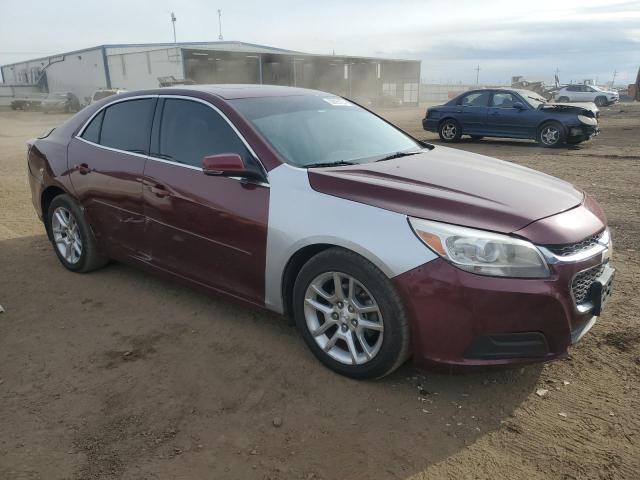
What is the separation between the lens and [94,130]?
14.5 feet

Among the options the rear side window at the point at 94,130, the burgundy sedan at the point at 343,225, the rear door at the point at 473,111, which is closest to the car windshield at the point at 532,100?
the rear door at the point at 473,111

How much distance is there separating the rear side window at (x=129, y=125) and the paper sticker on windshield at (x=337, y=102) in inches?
53.3

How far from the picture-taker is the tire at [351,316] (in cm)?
269

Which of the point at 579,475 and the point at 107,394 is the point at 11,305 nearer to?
the point at 107,394

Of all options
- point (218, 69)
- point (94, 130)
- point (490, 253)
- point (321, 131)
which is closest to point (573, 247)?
point (490, 253)

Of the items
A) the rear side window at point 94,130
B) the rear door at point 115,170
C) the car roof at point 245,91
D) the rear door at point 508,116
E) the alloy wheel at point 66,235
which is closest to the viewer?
the car roof at point 245,91

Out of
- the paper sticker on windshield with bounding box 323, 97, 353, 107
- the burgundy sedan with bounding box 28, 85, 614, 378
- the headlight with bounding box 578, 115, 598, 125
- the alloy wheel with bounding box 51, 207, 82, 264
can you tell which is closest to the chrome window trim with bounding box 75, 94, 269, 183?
the burgundy sedan with bounding box 28, 85, 614, 378

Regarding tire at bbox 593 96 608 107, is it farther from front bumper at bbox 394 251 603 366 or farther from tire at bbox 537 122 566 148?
front bumper at bbox 394 251 603 366

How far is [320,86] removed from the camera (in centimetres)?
4825

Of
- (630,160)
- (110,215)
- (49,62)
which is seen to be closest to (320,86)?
(49,62)

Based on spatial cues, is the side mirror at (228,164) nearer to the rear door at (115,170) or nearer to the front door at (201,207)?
the front door at (201,207)

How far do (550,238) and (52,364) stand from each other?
9.82 feet

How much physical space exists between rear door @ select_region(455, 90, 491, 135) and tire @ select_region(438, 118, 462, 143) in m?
0.17

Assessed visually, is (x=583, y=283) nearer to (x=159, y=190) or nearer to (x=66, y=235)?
(x=159, y=190)
